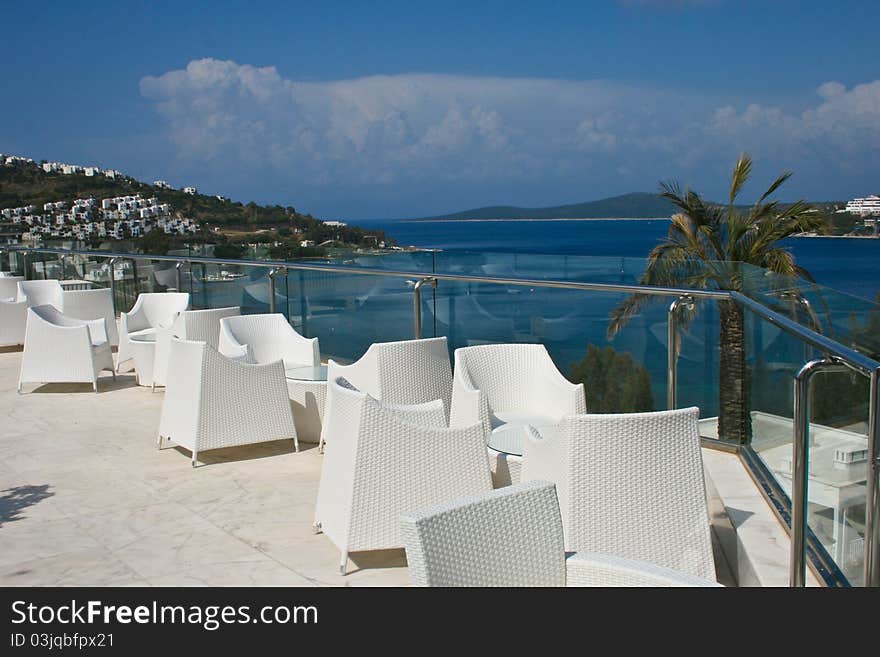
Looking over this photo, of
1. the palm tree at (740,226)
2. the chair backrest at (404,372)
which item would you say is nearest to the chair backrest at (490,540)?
the chair backrest at (404,372)

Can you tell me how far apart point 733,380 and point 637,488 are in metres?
1.51

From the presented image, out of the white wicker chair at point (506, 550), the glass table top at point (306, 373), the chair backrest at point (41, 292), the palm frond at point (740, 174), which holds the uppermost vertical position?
the palm frond at point (740, 174)

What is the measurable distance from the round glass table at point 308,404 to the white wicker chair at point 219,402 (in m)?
0.25

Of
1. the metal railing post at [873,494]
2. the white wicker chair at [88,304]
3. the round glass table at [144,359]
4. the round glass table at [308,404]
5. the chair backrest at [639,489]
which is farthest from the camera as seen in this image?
the white wicker chair at [88,304]

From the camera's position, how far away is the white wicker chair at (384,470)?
10.3ft

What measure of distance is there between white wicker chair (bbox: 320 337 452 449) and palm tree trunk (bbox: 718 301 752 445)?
136cm

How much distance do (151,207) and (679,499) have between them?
15.2 meters

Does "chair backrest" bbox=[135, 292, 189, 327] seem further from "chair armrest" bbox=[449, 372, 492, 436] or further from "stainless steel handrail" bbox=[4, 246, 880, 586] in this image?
"stainless steel handrail" bbox=[4, 246, 880, 586]

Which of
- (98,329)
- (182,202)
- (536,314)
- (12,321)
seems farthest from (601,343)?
(182,202)

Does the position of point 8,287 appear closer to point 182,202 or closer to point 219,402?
point 219,402

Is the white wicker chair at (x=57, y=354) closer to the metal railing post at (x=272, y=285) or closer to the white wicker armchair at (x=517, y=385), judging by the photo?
the metal railing post at (x=272, y=285)

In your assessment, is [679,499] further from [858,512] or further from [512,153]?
[512,153]

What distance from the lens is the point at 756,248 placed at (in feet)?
54.3

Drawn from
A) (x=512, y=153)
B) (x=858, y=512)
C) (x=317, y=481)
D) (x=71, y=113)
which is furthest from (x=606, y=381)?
(x=512, y=153)
